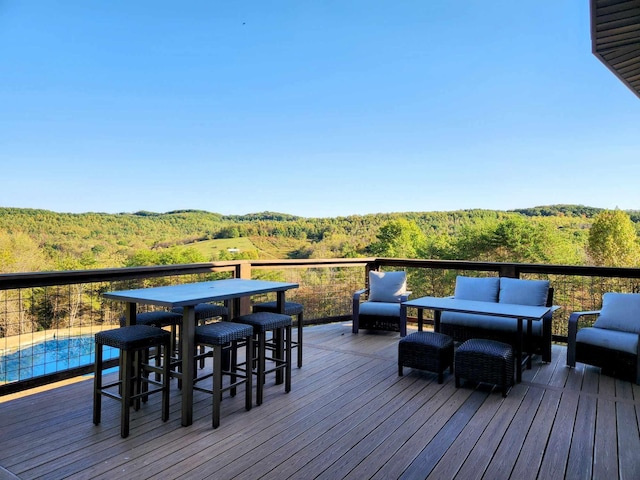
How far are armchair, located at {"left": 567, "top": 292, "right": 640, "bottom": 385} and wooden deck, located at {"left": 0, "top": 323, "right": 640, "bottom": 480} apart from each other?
21 cm

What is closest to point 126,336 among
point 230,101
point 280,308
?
point 280,308

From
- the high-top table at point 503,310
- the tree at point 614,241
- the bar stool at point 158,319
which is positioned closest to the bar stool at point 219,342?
the bar stool at point 158,319

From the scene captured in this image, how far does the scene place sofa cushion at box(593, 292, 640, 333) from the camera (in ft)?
12.9

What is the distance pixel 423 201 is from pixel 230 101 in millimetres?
11086

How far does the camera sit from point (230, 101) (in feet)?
63.6

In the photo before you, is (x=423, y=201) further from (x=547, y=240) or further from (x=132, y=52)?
(x=132, y=52)

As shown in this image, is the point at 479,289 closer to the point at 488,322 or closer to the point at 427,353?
the point at 488,322

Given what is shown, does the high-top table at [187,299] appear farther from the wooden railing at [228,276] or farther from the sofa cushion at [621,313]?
the sofa cushion at [621,313]

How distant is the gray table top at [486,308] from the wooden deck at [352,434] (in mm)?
641

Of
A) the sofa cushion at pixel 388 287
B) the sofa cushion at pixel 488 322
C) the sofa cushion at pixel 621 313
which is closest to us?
the sofa cushion at pixel 621 313

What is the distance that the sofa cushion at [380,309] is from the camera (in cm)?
546

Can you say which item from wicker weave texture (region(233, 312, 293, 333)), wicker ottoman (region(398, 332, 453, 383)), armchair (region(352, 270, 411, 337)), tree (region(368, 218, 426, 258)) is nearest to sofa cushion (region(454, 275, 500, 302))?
armchair (region(352, 270, 411, 337))

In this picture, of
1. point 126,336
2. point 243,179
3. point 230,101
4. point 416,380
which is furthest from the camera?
point 243,179

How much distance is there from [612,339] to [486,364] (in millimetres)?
1510
